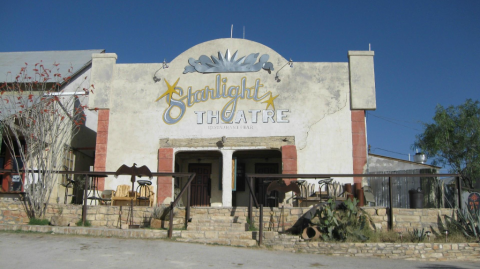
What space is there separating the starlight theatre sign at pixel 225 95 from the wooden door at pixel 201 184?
314 cm

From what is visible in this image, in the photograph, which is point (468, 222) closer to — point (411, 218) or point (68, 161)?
point (411, 218)

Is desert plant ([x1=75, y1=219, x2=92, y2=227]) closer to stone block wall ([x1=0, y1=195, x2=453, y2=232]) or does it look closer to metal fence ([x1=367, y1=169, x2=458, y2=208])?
stone block wall ([x1=0, y1=195, x2=453, y2=232])

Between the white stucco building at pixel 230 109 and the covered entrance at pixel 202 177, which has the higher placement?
the white stucco building at pixel 230 109

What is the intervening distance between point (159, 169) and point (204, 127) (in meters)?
1.99

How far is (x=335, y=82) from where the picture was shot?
1617 cm

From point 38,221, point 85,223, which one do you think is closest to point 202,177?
point 85,223

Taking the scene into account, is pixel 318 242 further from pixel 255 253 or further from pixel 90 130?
pixel 90 130

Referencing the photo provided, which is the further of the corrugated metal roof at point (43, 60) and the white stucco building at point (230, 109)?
the corrugated metal roof at point (43, 60)

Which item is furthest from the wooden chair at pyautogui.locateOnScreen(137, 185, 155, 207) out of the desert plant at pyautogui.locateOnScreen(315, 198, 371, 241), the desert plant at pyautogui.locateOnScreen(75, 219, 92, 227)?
the desert plant at pyautogui.locateOnScreen(315, 198, 371, 241)

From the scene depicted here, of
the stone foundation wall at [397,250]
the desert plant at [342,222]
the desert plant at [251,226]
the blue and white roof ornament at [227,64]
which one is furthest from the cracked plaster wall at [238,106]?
the stone foundation wall at [397,250]

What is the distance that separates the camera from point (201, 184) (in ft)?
61.5

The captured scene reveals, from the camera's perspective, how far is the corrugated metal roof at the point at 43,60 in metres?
19.0

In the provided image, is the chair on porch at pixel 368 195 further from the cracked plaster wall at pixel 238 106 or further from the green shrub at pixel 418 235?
the green shrub at pixel 418 235

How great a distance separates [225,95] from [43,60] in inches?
351
